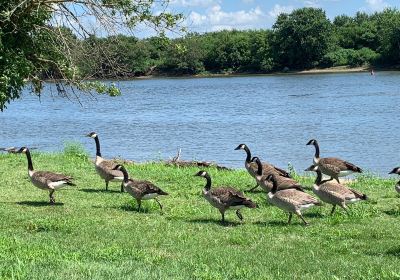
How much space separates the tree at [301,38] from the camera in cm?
10212

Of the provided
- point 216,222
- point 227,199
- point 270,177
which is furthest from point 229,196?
point 270,177

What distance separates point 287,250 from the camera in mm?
9305

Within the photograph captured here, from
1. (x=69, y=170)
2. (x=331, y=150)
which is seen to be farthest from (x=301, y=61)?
(x=69, y=170)

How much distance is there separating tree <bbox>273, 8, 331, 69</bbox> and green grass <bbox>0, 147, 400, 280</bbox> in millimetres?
89202

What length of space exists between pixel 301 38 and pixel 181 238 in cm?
9650

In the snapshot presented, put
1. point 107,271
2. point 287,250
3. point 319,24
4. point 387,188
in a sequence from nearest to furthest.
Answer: point 107,271 → point 287,250 → point 387,188 → point 319,24

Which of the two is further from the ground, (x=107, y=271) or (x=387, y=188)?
(x=107, y=271)

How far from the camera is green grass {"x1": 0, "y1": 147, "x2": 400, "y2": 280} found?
7.58 meters

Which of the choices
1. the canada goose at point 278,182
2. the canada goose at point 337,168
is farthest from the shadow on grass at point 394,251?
the canada goose at point 337,168

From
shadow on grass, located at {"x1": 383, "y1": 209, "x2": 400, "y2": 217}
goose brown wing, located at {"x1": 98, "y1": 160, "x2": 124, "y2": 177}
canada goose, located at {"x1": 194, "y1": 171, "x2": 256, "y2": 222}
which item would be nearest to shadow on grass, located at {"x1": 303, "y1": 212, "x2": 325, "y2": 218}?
shadow on grass, located at {"x1": 383, "y1": 209, "x2": 400, "y2": 217}

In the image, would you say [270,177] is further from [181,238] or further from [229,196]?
[181,238]

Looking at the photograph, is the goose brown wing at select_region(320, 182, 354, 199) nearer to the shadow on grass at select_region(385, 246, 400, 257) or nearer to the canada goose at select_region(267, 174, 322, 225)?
the canada goose at select_region(267, 174, 322, 225)

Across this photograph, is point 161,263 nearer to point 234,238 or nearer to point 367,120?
point 234,238

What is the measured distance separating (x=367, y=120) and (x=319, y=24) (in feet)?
228
